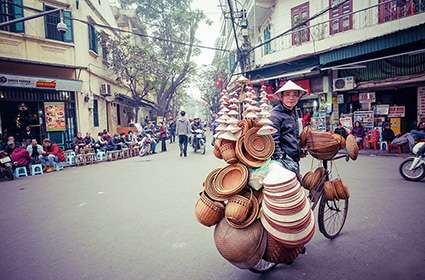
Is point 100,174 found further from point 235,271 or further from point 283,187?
point 283,187

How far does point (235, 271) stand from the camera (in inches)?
113

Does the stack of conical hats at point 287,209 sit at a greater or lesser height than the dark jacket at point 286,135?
lesser

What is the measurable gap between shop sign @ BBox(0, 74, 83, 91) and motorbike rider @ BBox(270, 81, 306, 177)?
38.9ft

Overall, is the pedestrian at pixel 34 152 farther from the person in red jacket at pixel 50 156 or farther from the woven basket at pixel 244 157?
the woven basket at pixel 244 157

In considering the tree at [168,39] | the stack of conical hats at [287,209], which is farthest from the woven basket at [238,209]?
the tree at [168,39]

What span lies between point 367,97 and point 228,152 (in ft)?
39.4

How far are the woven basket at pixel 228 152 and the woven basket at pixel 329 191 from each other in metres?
1.43

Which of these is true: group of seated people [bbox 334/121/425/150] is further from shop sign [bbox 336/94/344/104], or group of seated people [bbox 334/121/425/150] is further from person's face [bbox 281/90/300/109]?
person's face [bbox 281/90/300/109]

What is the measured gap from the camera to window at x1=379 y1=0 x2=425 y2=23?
415 inches

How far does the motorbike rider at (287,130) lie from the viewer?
2.94m

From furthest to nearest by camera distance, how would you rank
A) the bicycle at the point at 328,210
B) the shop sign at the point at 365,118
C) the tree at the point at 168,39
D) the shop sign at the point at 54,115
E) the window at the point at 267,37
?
1. the tree at the point at 168,39
2. the window at the point at 267,37
3. the shop sign at the point at 54,115
4. the shop sign at the point at 365,118
5. the bicycle at the point at 328,210

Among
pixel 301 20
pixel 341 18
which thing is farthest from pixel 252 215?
pixel 301 20

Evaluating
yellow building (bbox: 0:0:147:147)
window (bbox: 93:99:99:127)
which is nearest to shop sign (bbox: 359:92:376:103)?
yellow building (bbox: 0:0:147:147)

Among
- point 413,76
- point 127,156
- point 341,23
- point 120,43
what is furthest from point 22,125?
point 413,76
